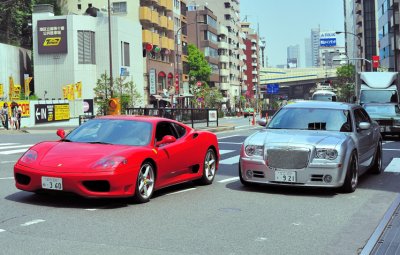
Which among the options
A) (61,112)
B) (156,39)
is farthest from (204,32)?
(61,112)

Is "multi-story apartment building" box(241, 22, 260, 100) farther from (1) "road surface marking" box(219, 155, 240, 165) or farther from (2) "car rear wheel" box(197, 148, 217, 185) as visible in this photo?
(2) "car rear wheel" box(197, 148, 217, 185)

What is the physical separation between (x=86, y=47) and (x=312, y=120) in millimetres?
49345

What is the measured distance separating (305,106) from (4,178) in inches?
238

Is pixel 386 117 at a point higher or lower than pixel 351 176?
higher

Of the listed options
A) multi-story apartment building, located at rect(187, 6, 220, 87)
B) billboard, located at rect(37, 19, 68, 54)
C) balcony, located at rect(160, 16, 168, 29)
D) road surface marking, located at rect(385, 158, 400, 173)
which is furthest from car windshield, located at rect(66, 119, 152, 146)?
multi-story apartment building, located at rect(187, 6, 220, 87)

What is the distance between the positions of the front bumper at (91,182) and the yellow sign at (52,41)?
1990 inches

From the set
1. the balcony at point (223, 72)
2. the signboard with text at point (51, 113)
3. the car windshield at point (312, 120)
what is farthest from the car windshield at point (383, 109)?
the balcony at point (223, 72)

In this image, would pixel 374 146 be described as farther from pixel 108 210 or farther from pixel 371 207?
pixel 108 210

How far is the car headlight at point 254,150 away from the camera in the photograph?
922 cm

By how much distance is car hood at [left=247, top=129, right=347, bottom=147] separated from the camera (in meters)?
8.96

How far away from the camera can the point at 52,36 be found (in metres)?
56.5

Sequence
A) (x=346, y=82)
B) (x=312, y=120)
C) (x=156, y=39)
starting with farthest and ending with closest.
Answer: (x=346, y=82), (x=156, y=39), (x=312, y=120)

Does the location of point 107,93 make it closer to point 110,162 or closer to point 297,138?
point 297,138

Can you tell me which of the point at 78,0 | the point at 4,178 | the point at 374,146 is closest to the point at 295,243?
the point at 374,146
